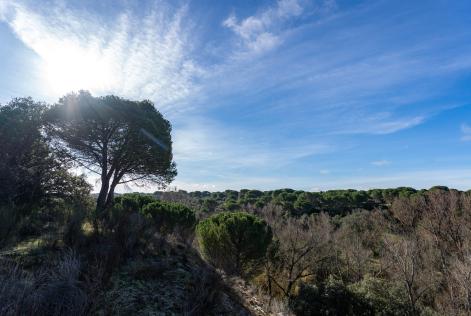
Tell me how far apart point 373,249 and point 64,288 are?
31.4 m

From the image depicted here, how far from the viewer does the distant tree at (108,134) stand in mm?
15820

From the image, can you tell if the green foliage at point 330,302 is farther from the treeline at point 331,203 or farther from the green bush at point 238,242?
the treeline at point 331,203

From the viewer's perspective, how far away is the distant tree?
51.9 feet

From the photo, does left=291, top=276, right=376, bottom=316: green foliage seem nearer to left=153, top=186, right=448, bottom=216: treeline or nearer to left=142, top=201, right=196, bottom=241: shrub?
left=142, top=201, right=196, bottom=241: shrub

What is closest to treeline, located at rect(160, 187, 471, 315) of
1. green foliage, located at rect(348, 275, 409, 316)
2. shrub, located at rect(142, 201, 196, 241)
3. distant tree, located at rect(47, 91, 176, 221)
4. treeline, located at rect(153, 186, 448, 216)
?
green foliage, located at rect(348, 275, 409, 316)

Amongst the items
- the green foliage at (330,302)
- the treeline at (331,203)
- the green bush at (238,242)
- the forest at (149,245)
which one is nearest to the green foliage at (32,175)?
the forest at (149,245)

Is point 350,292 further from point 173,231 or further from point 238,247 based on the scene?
point 173,231

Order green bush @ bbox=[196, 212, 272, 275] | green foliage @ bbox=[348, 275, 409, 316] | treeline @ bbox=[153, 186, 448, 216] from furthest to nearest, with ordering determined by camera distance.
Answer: treeline @ bbox=[153, 186, 448, 216] → green bush @ bbox=[196, 212, 272, 275] → green foliage @ bbox=[348, 275, 409, 316]

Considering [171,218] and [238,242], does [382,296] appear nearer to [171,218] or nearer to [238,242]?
[238,242]

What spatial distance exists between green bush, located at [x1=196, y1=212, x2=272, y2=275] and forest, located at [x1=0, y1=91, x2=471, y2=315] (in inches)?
2.4

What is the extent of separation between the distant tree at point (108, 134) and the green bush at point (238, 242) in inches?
238

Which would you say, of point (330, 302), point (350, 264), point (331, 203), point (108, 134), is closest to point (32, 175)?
point (108, 134)

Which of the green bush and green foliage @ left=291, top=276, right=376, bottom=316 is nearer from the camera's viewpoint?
green foliage @ left=291, top=276, right=376, bottom=316

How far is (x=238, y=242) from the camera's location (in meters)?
15.7
